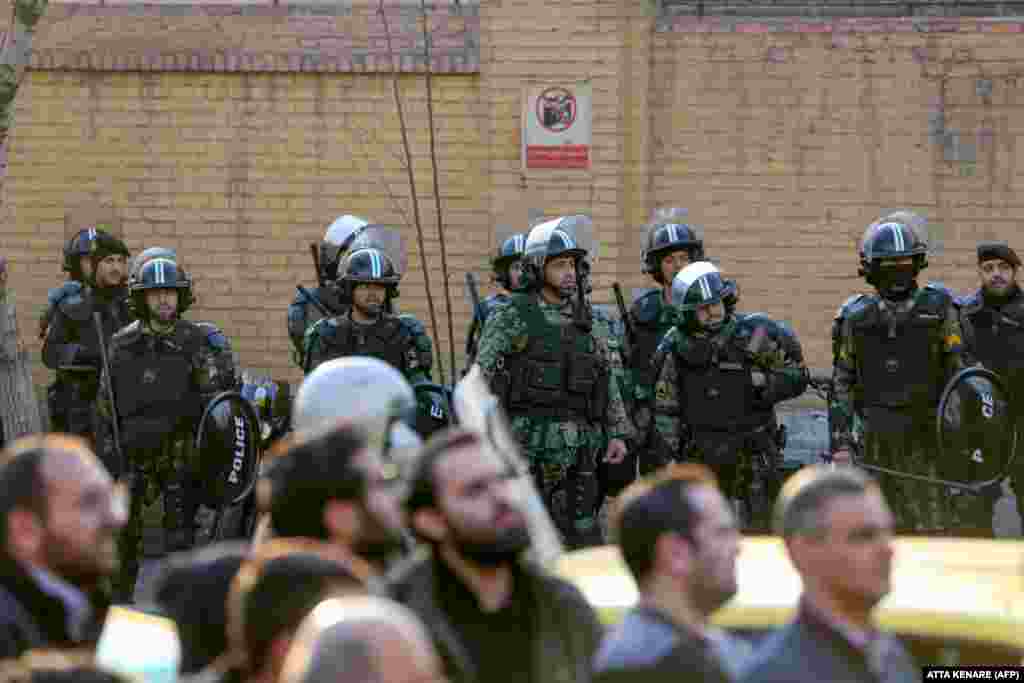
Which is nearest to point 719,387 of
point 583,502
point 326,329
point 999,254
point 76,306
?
point 583,502

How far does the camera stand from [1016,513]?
1402cm

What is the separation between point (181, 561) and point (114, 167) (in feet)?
35.4

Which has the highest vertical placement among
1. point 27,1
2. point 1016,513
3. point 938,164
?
point 27,1

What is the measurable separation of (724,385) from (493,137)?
12.9ft

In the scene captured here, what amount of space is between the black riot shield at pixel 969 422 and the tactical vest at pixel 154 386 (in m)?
3.92

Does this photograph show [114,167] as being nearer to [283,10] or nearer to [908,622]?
[283,10]

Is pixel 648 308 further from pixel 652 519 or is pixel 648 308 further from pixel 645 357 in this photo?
pixel 652 519

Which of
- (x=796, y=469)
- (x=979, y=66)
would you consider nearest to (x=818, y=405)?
(x=796, y=469)

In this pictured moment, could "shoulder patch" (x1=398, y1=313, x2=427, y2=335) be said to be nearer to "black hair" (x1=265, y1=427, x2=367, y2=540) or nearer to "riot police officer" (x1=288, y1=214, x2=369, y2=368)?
"riot police officer" (x1=288, y1=214, x2=369, y2=368)

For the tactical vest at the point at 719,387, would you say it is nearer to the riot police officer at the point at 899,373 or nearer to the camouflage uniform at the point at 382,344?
the riot police officer at the point at 899,373

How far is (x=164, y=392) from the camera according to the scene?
40.1 feet

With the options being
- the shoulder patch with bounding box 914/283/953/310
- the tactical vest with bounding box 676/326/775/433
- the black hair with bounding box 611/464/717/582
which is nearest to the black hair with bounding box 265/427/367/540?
the black hair with bounding box 611/464/717/582

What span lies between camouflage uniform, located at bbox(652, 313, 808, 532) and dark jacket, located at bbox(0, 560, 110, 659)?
733 cm

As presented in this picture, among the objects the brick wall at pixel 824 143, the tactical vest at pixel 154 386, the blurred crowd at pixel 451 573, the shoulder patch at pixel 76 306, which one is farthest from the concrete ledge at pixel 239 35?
the blurred crowd at pixel 451 573
